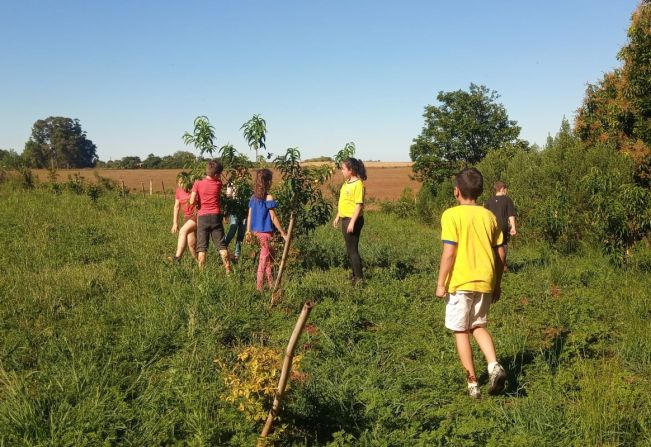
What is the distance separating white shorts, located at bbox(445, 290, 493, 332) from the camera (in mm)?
4070

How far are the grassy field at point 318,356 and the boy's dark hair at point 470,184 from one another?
1568 mm

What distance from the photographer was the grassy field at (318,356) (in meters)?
3.33

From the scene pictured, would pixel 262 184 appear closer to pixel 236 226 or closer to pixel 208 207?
pixel 208 207

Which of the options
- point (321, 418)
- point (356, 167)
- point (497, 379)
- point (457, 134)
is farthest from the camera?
point (457, 134)

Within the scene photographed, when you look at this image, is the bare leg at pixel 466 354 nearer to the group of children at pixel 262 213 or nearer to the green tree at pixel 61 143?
the group of children at pixel 262 213

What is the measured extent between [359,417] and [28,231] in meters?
11.1

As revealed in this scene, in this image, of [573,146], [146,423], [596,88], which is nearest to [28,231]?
[146,423]

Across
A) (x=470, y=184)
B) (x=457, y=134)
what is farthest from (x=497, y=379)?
(x=457, y=134)

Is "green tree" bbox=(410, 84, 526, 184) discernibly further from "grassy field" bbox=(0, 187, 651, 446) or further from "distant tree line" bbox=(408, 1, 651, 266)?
"grassy field" bbox=(0, 187, 651, 446)

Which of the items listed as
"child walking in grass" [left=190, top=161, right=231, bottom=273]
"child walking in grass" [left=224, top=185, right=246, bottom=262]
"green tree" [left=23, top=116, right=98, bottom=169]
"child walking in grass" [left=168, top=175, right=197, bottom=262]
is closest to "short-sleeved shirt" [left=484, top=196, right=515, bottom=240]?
"child walking in grass" [left=224, top=185, right=246, bottom=262]

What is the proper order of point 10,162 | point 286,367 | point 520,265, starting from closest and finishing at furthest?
point 286,367 → point 520,265 → point 10,162

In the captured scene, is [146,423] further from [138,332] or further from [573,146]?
[573,146]

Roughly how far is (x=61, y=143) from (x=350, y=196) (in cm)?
10555

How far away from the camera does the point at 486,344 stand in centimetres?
407
